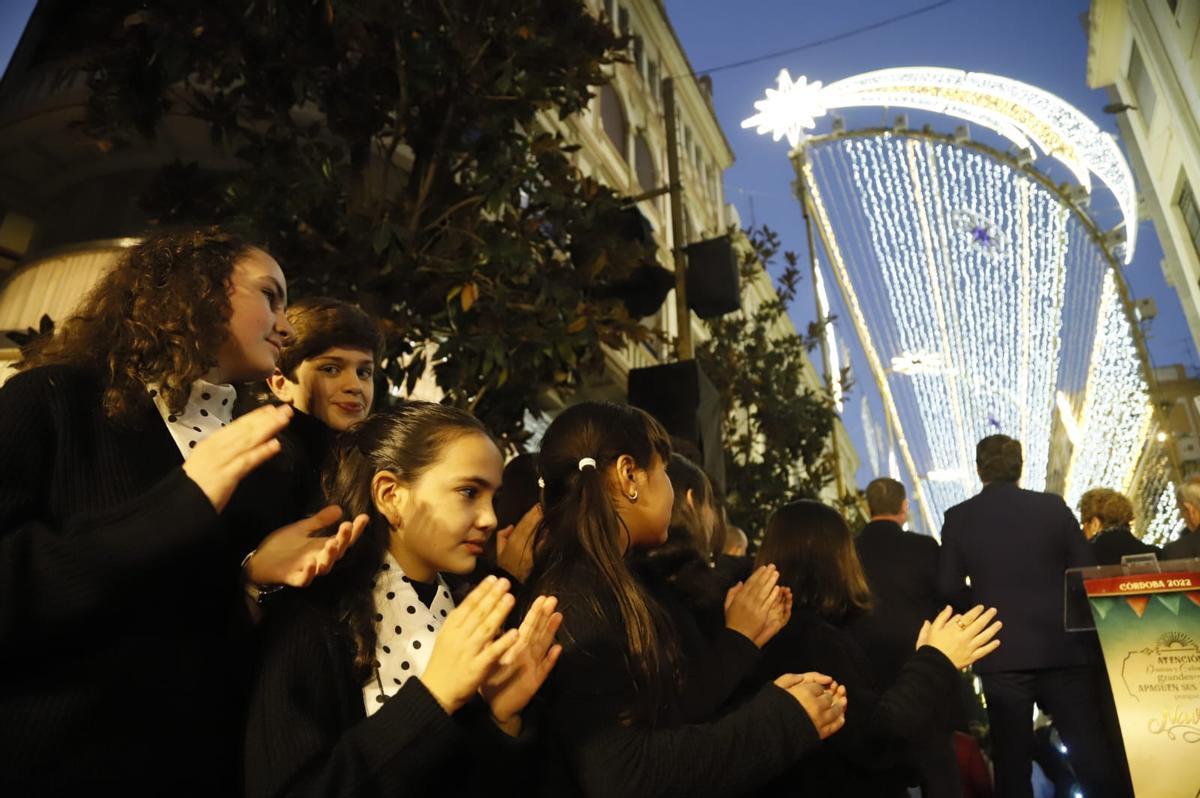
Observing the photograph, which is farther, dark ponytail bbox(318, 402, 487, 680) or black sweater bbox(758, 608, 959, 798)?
black sweater bbox(758, 608, 959, 798)

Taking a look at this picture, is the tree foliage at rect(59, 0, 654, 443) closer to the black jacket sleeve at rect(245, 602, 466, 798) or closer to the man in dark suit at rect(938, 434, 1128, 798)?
the man in dark suit at rect(938, 434, 1128, 798)

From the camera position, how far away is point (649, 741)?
5.90ft

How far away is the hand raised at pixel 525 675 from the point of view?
5.25ft

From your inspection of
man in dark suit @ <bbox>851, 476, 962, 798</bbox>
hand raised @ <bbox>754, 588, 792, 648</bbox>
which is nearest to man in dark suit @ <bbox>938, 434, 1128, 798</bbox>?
man in dark suit @ <bbox>851, 476, 962, 798</bbox>

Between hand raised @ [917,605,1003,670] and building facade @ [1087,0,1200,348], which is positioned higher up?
building facade @ [1087,0,1200,348]

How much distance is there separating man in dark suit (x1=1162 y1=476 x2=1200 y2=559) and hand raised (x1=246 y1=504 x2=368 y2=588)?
553 cm

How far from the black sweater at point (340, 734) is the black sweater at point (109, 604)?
0.10 meters

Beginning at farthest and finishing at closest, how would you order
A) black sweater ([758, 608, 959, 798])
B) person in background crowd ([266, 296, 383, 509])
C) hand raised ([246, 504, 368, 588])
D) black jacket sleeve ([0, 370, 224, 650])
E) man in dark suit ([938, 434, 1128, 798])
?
1. man in dark suit ([938, 434, 1128, 798])
2. person in background crowd ([266, 296, 383, 509])
3. black sweater ([758, 608, 959, 798])
4. hand raised ([246, 504, 368, 588])
5. black jacket sleeve ([0, 370, 224, 650])

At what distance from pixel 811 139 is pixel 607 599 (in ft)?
47.3

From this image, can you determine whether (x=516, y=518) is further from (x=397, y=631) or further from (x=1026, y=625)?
(x=1026, y=625)

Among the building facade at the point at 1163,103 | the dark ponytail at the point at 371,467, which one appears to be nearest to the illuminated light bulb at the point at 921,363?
the building facade at the point at 1163,103

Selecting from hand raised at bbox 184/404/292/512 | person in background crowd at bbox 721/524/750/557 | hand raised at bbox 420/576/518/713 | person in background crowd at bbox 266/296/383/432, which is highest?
person in background crowd at bbox 266/296/383/432

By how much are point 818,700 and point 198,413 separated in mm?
1399

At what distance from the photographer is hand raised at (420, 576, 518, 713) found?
1.46 m
